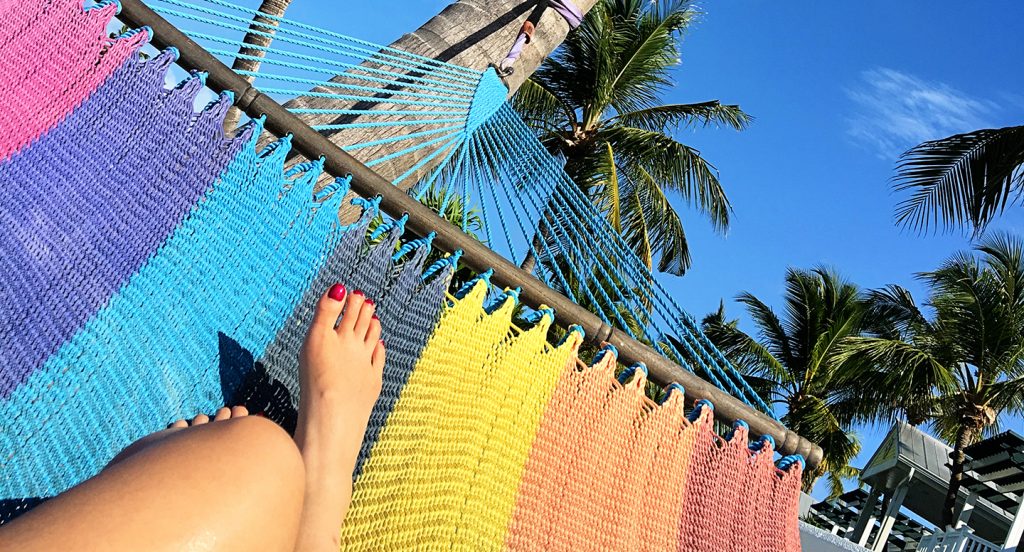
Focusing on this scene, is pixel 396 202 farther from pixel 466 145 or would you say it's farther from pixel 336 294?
pixel 466 145

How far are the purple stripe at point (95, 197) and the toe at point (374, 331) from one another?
263 mm

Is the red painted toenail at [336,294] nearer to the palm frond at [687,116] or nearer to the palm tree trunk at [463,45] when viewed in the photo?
the palm tree trunk at [463,45]

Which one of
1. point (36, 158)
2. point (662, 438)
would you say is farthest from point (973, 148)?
point (36, 158)

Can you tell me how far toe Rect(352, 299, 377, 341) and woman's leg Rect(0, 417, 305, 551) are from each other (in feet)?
1.19

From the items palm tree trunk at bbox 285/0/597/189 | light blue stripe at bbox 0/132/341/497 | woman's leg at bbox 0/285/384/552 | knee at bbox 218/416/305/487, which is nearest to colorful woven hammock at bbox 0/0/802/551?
light blue stripe at bbox 0/132/341/497

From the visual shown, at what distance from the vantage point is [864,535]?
14.3 m

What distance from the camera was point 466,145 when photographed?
6.76 ft

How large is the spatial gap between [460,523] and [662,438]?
34cm

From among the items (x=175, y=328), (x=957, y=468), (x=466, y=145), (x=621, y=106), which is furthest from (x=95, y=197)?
(x=957, y=468)

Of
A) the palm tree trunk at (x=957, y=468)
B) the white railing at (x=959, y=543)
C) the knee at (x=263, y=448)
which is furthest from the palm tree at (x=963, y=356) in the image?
the knee at (x=263, y=448)

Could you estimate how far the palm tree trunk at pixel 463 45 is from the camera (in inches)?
74.7

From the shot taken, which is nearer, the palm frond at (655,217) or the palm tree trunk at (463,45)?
the palm tree trunk at (463,45)

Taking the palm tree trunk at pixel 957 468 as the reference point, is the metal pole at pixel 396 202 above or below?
below

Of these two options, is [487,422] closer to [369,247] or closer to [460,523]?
[460,523]
